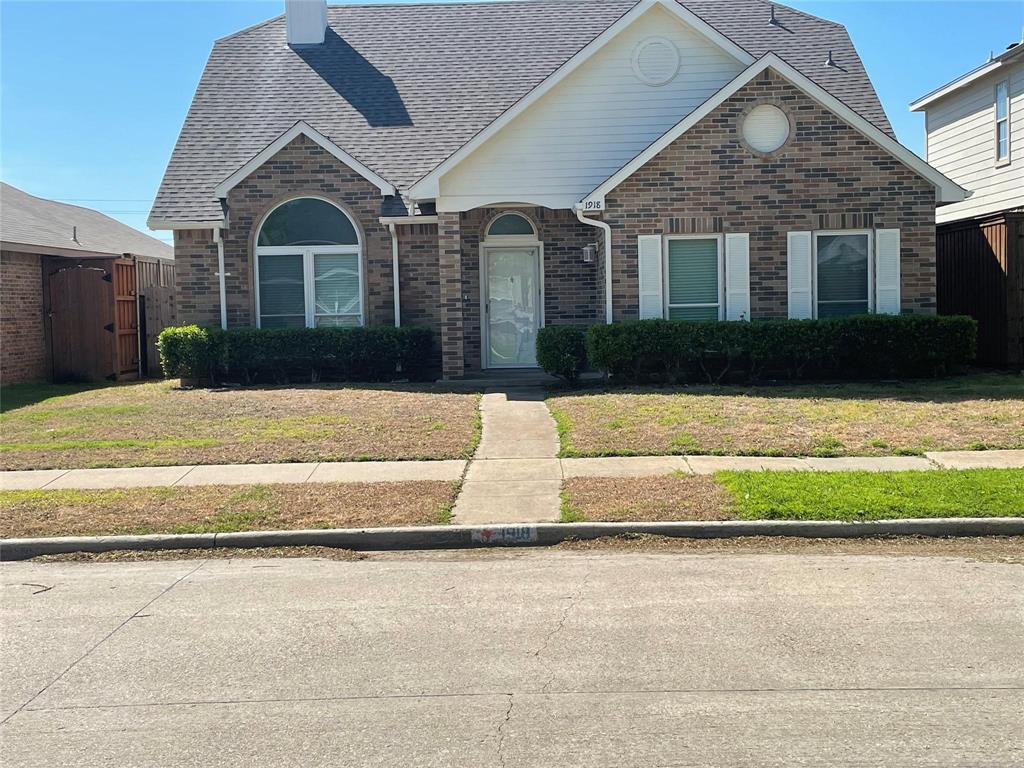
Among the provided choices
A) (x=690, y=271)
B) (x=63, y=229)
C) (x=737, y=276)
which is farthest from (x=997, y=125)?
(x=63, y=229)

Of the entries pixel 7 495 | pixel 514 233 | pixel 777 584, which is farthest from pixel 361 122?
pixel 777 584

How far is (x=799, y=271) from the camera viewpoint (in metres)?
16.1

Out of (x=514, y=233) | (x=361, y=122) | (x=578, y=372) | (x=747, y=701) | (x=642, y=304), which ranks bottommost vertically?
(x=747, y=701)

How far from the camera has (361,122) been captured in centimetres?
2016

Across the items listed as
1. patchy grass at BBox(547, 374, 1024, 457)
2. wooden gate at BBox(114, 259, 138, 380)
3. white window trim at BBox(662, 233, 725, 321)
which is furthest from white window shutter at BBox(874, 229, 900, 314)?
wooden gate at BBox(114, 259, 138, 380)

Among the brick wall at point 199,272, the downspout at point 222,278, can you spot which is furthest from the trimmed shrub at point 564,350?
the brick wall at point 199,272

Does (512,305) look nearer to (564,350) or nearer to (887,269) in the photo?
(564,350)

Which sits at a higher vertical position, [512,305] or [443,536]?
[512,305]

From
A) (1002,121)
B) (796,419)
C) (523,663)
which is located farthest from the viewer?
(1002,121)

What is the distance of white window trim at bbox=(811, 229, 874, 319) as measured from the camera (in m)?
16.0

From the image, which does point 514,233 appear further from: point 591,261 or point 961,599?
point 961,599

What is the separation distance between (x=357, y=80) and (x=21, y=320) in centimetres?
833

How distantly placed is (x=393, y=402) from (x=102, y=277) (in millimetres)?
8922

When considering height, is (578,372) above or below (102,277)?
below
